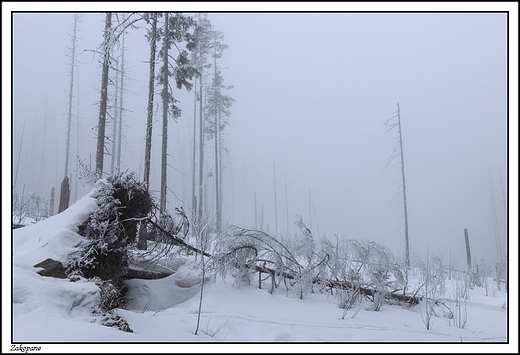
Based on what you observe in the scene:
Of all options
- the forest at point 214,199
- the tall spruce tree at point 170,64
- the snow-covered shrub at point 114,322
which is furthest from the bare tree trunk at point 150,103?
the snow-covered shrub at point 114,322

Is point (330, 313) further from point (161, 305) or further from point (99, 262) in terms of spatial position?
point (99, 262)

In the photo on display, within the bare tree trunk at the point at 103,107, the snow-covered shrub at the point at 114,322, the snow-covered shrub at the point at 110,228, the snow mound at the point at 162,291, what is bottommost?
the snow mound at the point at 162,291

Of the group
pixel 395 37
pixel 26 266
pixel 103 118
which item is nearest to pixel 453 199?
pixel 395 37

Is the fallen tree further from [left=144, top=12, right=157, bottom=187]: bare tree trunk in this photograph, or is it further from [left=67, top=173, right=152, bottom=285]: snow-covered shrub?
[left=144, top=12, right=157, bottom=187]: bare tree trunk

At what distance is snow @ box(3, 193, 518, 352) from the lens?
3.09m

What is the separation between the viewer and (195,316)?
205 inches

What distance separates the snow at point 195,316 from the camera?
3.09 meters

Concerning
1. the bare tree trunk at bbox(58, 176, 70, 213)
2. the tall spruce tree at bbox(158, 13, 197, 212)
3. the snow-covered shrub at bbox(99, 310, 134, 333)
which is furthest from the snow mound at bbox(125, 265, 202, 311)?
the bare tree trunk at bbox(58, 176, 70, 213)

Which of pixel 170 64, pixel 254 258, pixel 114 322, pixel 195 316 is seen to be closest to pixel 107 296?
pixel 114 322

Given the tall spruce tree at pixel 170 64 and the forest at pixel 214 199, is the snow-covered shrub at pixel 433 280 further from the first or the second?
the tall spruce tree at pixel 170 64

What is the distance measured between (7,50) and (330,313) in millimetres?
6036

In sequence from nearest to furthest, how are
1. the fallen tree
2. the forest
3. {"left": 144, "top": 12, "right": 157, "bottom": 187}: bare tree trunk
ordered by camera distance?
the forest < the fallen tree < {"left": 144, "top": 12, "right": 157, "bottom": 187}: bare tree trunk

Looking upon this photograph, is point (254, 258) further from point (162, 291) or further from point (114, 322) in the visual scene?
point (114, 322)

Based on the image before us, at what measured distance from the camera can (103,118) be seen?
1155 cm
